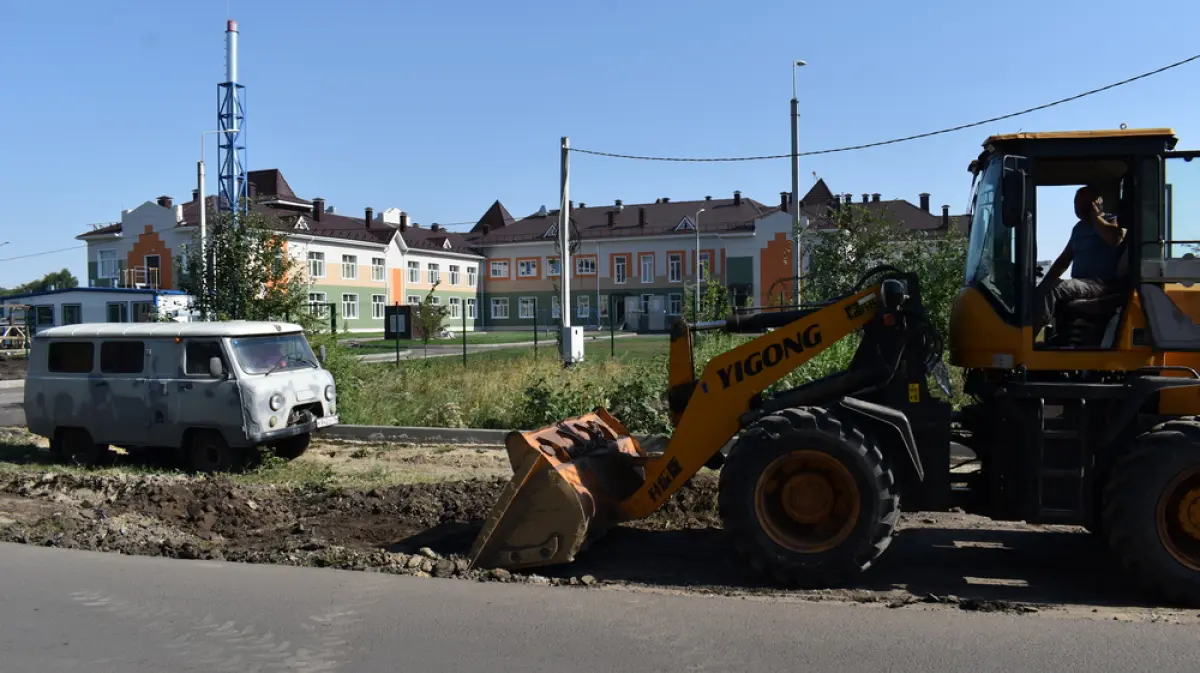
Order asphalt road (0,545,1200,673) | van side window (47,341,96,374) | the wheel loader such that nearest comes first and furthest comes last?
asphalt road (0,545,1200,673), the wheel loader, van side window (47,341,96,374)

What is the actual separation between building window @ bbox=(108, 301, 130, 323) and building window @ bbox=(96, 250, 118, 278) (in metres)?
17.6

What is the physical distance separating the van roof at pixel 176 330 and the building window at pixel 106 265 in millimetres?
54034

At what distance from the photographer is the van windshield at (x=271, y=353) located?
11.8 meters

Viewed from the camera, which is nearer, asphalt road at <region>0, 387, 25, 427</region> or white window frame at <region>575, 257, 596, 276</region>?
asphalt road at <region>0, 387, 25, 427</region>

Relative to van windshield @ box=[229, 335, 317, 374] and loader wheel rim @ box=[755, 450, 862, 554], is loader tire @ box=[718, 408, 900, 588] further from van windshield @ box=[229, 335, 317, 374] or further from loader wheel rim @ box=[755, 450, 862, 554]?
van windshield @ box=[229, 335, 317, 374]

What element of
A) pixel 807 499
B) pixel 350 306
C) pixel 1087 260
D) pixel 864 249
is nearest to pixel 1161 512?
pixel 1087 260

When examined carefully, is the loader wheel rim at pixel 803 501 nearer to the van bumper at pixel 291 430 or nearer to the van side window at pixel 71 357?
the van bumper at pixel 291 430

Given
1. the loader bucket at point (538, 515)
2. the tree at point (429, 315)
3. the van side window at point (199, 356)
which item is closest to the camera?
the loader bucket at point (538, 515)

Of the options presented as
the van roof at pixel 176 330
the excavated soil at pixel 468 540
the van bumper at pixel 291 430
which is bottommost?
the excavated soil at pixel 468 540

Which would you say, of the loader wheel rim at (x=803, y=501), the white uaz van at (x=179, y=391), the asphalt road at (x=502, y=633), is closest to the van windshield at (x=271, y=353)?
the white uaz van at (x=179, y=391)

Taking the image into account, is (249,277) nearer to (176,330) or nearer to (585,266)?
(176,330)

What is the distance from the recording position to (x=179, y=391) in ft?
38.8

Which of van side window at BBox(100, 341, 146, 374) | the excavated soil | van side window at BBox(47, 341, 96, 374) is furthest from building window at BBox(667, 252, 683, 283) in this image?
the excavated soil

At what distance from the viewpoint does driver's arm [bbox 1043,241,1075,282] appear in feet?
22.0
